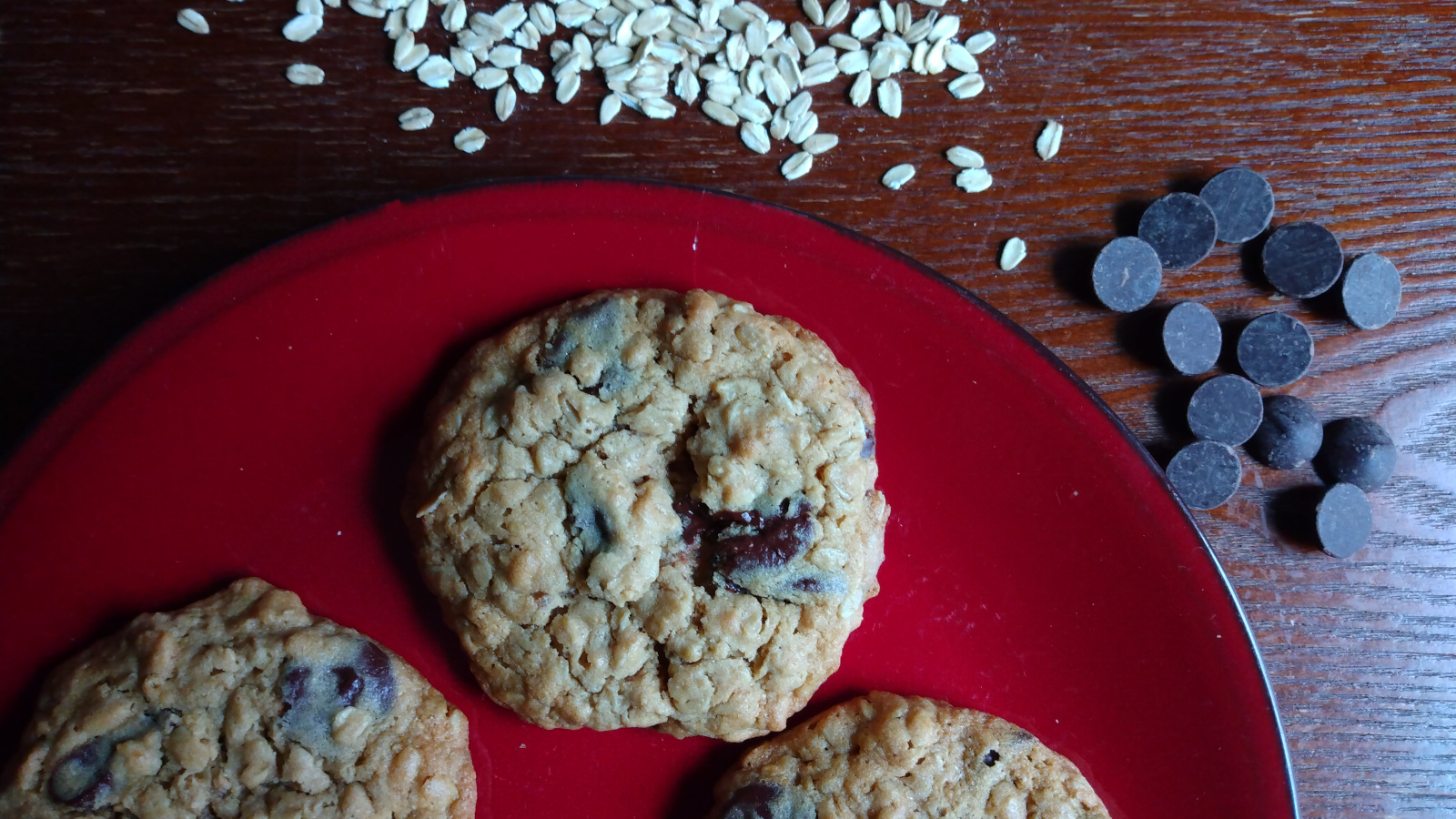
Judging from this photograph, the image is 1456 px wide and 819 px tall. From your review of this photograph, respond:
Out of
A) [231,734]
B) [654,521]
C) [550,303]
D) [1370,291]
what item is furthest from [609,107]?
[1370,291]

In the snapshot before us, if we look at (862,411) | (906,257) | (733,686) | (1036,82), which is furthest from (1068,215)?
(733,686)

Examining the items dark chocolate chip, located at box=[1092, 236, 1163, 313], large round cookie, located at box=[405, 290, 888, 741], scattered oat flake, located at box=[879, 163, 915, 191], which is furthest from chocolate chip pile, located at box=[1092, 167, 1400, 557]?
large round cookie, located at box=[405, 290, 888, 741]

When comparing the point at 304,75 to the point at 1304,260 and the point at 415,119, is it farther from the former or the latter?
the point at 1304,260

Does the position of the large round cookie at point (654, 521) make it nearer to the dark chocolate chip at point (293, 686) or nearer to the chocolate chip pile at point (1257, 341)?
the dark chocolate chip at point (293, 686)

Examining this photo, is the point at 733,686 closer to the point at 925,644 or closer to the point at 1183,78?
the point at 925,644

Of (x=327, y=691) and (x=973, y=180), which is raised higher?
(x=973, y=180)
